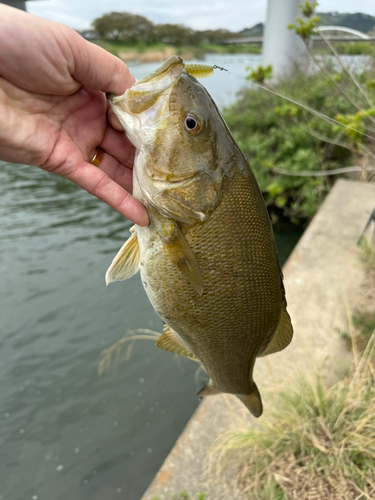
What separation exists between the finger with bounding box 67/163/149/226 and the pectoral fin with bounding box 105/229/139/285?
17cm

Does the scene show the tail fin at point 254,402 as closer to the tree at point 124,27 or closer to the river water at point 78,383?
the river water at point 78,383

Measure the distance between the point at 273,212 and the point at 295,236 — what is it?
1071 mm

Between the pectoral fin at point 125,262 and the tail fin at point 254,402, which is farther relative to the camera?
the tail fin at point 254,402

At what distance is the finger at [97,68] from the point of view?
4.95 ft

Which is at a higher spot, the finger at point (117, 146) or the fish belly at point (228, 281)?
the finger at point (117, 146)

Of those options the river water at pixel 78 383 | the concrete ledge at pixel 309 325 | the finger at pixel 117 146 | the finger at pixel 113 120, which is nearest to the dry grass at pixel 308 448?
the concrete ledge at pixel 309 325

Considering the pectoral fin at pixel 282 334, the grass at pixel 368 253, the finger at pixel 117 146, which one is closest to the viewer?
the pectoral fin at pixel 282 334

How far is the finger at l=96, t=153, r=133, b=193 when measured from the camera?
6.38 ft

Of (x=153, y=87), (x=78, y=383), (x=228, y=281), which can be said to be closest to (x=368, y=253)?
(x=228, y=281)

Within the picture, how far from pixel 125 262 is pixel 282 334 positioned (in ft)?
2.80

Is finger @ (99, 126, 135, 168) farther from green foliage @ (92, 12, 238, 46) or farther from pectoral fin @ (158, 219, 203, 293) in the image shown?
green foliage @ (92, 12, 238, 46)

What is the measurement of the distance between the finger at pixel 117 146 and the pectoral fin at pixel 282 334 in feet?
3.92

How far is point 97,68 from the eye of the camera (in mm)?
1554

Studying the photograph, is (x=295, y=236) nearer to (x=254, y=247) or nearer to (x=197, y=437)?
(x=197, y=437)
